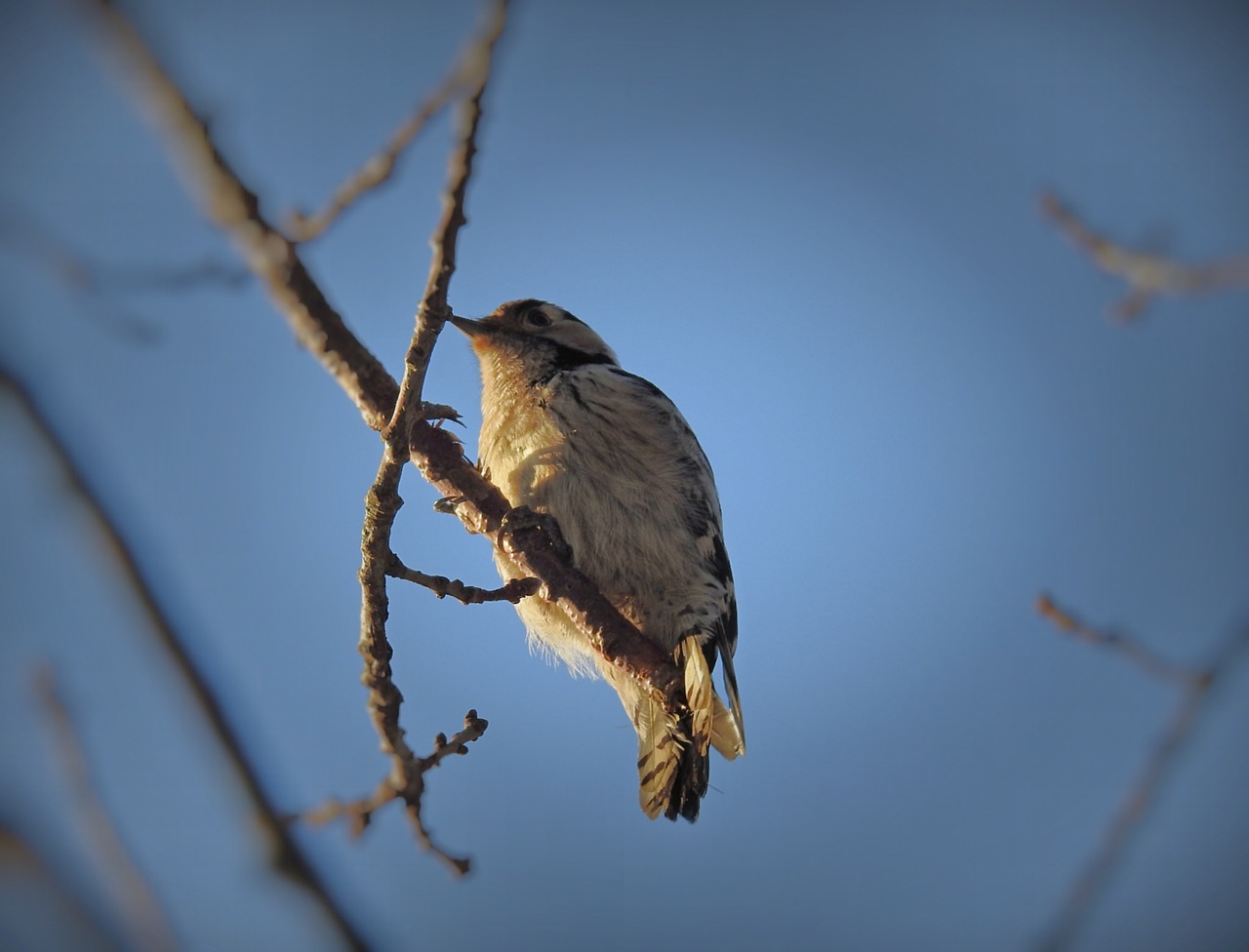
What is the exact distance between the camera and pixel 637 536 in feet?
14.3

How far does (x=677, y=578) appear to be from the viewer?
4.39 m

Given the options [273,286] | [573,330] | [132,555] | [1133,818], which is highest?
[573,330]

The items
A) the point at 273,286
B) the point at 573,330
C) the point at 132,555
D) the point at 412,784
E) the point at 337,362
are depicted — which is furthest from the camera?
the point at 573,330

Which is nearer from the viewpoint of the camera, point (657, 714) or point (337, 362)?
point (337, 362)

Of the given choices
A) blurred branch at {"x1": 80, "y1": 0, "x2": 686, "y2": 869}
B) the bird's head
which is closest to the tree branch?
blurred branch at {"x1": 80, "y1": 0, "x2": 686, "y2": 869}

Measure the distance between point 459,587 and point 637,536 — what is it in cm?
138

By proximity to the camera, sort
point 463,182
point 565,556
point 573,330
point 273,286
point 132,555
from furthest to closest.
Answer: point 573,330 → point 565,556 → point 273,286 → point 463,182 → point 132,555

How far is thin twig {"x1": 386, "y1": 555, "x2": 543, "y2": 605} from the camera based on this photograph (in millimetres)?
2811

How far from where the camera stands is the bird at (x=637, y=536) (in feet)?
13.7

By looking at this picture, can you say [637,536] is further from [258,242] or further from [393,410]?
[258,242]

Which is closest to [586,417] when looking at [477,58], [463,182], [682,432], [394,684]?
[682,432]

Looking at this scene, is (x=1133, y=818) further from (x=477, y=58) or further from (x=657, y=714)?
(x=657, y=714)

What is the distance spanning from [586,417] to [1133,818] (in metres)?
3.11

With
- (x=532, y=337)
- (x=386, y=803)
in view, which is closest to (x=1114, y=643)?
(x=386, y=803)
